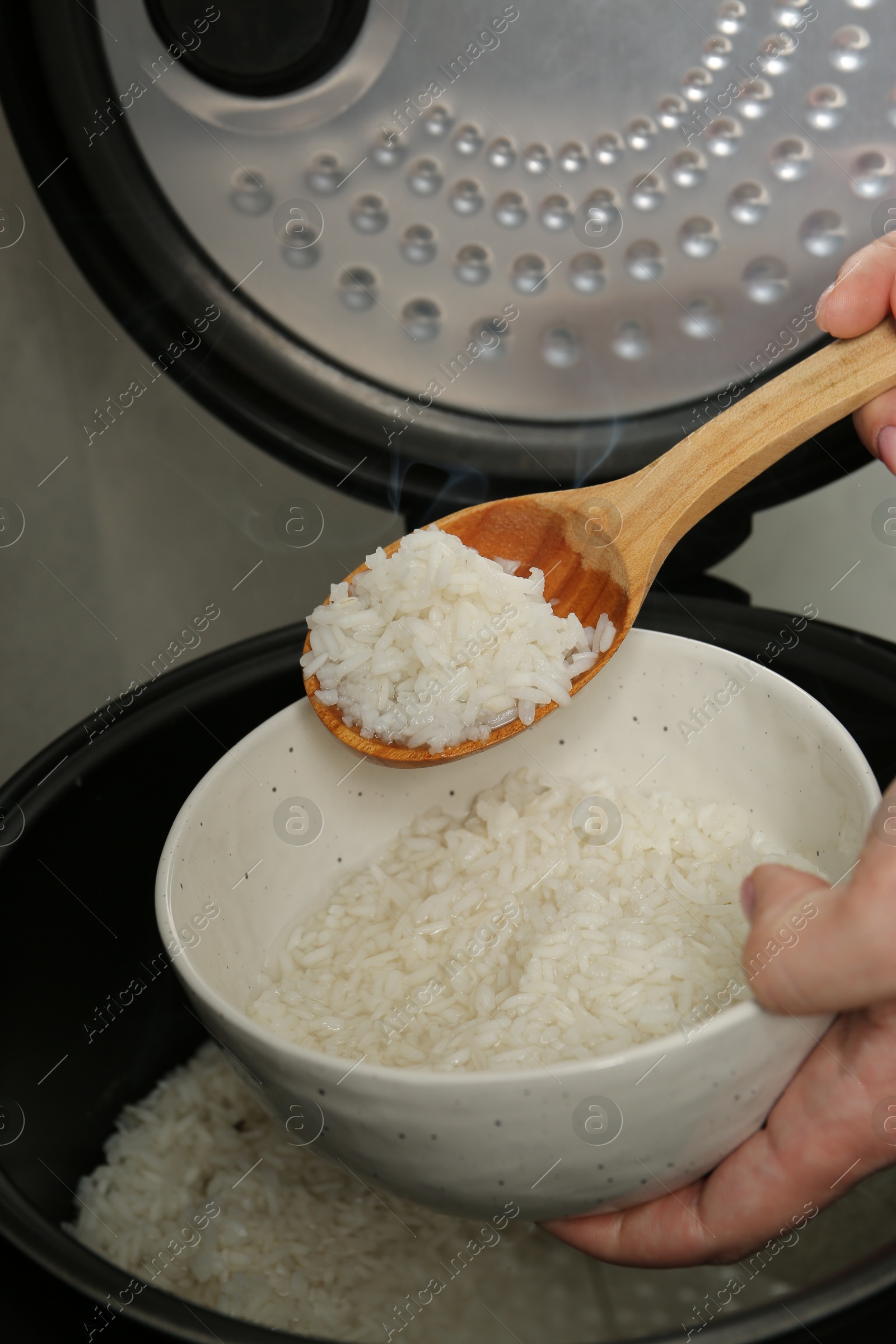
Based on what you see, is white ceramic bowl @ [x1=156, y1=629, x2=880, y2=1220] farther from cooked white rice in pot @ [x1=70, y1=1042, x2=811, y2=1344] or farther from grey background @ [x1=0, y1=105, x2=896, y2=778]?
grey background @ [x1=0, y1=105, x2=896, y2=778]

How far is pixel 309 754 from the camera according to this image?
0.67m

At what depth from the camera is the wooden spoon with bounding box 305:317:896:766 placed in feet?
2.05

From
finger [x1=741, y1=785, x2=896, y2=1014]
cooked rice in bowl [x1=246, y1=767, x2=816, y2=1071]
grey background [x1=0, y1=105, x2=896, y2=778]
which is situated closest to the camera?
finger [x1=741, y1=785, x2=896, y2=1014]

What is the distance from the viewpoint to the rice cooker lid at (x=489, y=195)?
26.6 inches

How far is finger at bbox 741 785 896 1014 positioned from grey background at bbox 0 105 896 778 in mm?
576

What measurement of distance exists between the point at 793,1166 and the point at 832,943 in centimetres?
14

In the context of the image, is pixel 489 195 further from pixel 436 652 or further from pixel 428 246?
pixel 436 652

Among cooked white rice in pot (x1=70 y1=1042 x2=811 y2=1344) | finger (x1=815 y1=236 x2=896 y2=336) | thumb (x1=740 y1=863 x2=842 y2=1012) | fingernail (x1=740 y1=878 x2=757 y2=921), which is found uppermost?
finger (x1=815 y1=236 x2=896 y2=336)

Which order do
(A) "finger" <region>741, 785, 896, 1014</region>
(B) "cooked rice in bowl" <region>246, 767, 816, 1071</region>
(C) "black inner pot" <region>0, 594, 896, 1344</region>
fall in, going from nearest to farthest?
1. (A) "finger" <region>741, 785, 896, 1014</region>
2. (B) "cooked rice in bowl" <region>246, 767, 816, 1071</region>
3. (C) "black inner pot" <region>0, 594, 896, 1344</region>

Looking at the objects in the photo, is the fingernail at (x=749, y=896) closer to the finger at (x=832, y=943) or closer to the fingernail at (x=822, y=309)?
the finger at (x=832, y=943)

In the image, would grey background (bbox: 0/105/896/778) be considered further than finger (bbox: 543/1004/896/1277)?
Yes

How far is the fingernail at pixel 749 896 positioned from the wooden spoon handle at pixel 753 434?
23 cm

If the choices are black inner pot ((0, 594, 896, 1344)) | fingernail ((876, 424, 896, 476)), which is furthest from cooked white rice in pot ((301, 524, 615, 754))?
fingernail ((876, 424, 896, 476))

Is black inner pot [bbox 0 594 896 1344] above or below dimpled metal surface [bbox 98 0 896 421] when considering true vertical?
below
